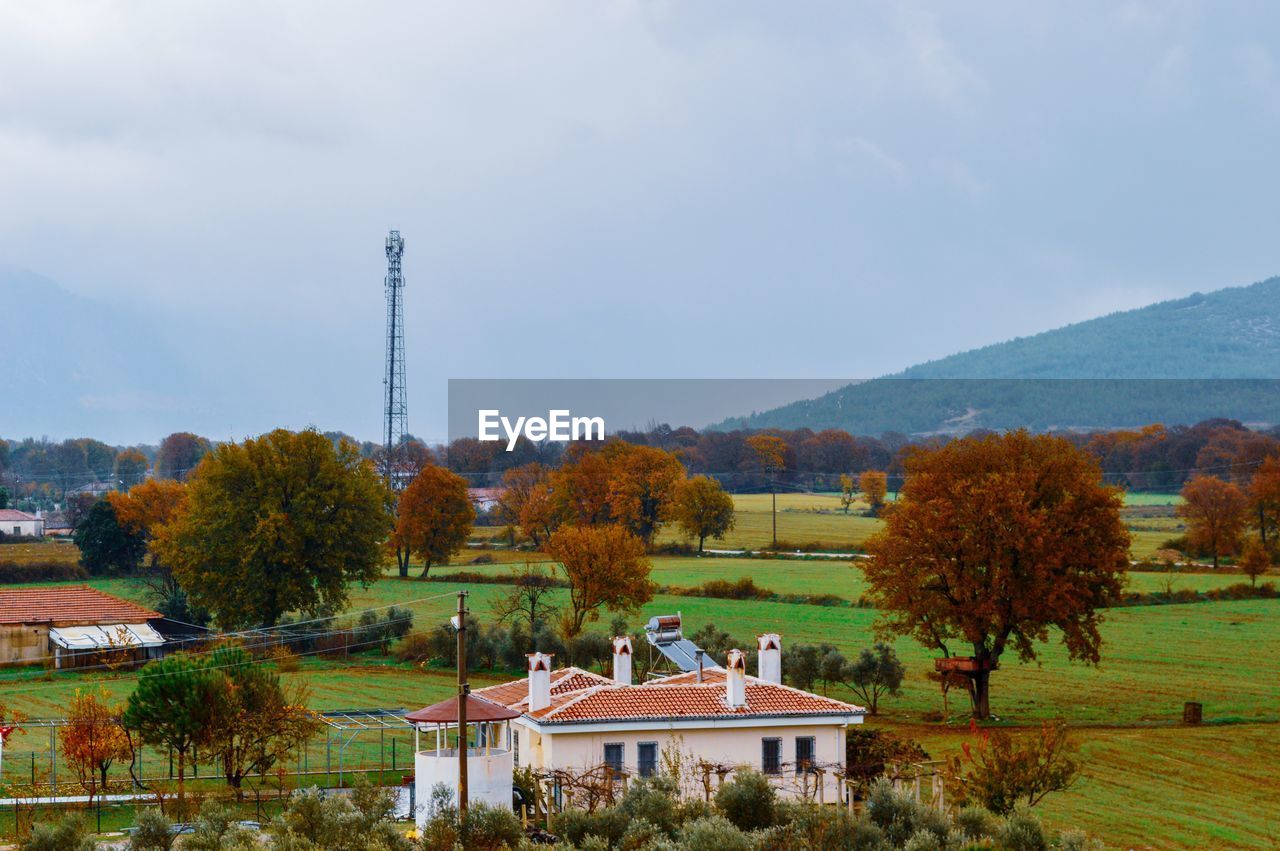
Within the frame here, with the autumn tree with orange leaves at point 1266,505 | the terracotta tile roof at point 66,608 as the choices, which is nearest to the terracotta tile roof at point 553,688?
the terracotta tile roof at point 66,608

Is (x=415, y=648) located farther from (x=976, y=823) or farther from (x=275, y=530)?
(x=976, y=823)

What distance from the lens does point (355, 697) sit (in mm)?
52625

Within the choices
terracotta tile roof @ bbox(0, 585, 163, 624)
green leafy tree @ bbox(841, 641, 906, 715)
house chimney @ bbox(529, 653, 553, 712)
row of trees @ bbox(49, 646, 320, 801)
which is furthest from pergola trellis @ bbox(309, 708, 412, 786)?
terracotta tile roof @ bbox(0, 585, 163, 624)

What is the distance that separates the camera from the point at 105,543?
9294 centimetres

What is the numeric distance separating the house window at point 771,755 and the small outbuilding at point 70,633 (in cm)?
3279

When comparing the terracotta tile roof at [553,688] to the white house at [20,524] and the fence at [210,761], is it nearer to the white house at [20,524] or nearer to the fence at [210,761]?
the fence at [210,761]

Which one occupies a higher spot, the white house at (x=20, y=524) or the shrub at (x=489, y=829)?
the white house at (x=20, y=524)

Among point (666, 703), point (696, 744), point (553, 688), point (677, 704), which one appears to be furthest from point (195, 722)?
point (696, 744)

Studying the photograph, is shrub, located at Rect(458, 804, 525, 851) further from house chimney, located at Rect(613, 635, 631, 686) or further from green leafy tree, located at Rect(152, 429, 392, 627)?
green leafy tree, located at Rect(152, 429, 392, 627)

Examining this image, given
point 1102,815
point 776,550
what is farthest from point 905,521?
point 776,550

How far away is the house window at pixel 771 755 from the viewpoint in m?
35.2

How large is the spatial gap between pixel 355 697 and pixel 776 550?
Result: 167 feet

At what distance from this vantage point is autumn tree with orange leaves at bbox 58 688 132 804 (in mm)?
36938

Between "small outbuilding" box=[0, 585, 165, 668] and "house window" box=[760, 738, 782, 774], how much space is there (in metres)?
32.8
